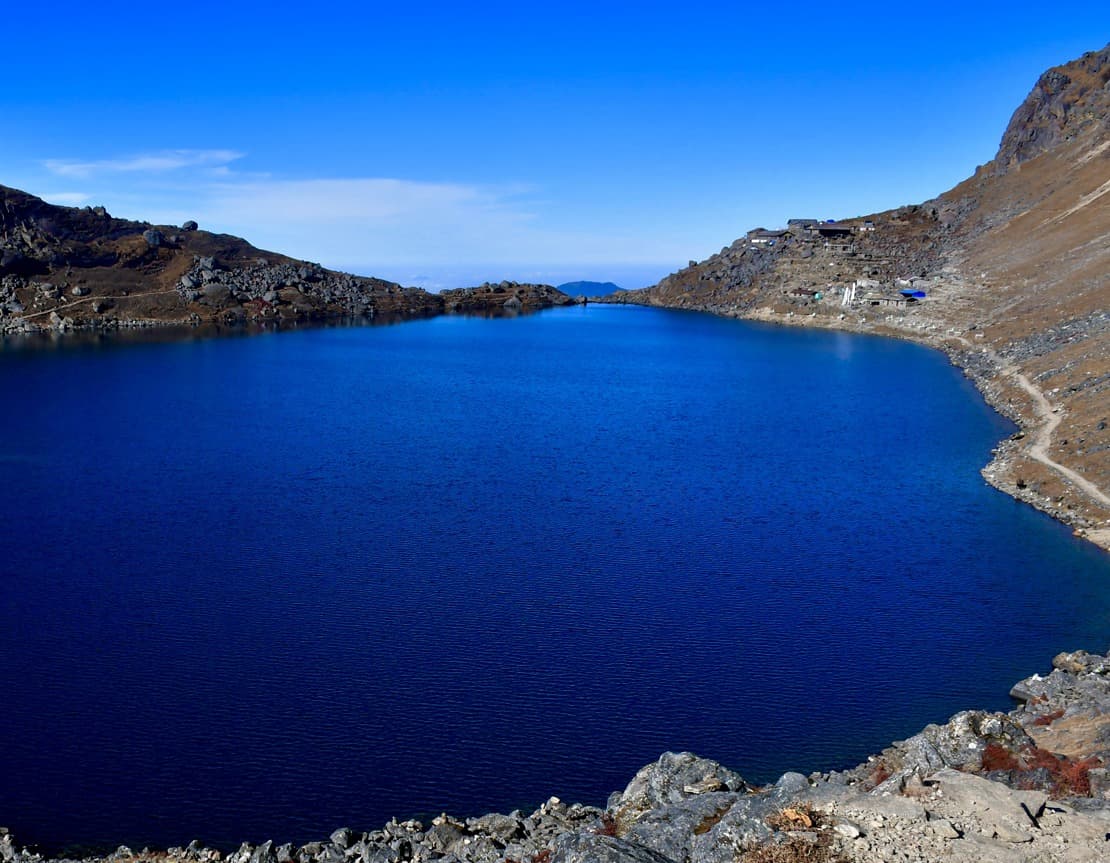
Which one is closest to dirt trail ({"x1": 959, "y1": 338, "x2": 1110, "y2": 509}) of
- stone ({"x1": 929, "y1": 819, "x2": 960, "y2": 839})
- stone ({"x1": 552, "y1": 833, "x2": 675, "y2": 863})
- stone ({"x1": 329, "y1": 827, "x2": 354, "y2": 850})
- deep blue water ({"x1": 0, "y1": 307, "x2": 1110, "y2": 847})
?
deep blue water ({"x1": 0, "y1": 307, "x2": 1110, "y2": 847})

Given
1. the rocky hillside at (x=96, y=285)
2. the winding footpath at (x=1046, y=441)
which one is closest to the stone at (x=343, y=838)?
the winding footpath at (x=1046, y=441)

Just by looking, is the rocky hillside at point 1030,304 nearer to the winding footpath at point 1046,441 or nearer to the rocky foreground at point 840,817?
the winding footpath at point 1046,441

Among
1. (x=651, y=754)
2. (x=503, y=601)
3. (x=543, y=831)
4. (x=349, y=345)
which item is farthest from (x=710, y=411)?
(x=349, y=345)

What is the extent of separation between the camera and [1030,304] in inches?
4729

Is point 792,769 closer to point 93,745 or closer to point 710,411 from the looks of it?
point 93,745

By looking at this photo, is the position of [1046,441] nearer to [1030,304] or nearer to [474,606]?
[474,606]

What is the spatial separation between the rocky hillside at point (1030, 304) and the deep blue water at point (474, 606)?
16.4ft

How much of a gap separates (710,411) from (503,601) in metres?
54.3

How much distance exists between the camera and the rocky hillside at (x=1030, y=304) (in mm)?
62969

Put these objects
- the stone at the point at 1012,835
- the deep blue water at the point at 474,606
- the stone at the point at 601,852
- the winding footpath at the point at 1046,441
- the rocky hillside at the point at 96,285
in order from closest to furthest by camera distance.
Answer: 1. the stone at the point at 1012,835
2. the stone at the point at 601,852
3. the deep blue water at the point at 474,606
4. the winding footpath at the point at 1046,441
5. the rocky hillside at the point at 96,285

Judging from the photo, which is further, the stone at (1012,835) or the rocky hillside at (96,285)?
the rocky hillside at (96,285)

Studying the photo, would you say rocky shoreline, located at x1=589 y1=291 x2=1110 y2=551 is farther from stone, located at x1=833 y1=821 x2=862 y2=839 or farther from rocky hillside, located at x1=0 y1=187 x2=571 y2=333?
rocky hillside, located at x1=0 y1=187 x2=571 y2=333

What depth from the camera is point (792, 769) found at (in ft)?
99.0

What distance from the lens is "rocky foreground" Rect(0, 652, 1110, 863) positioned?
68.4 feet
